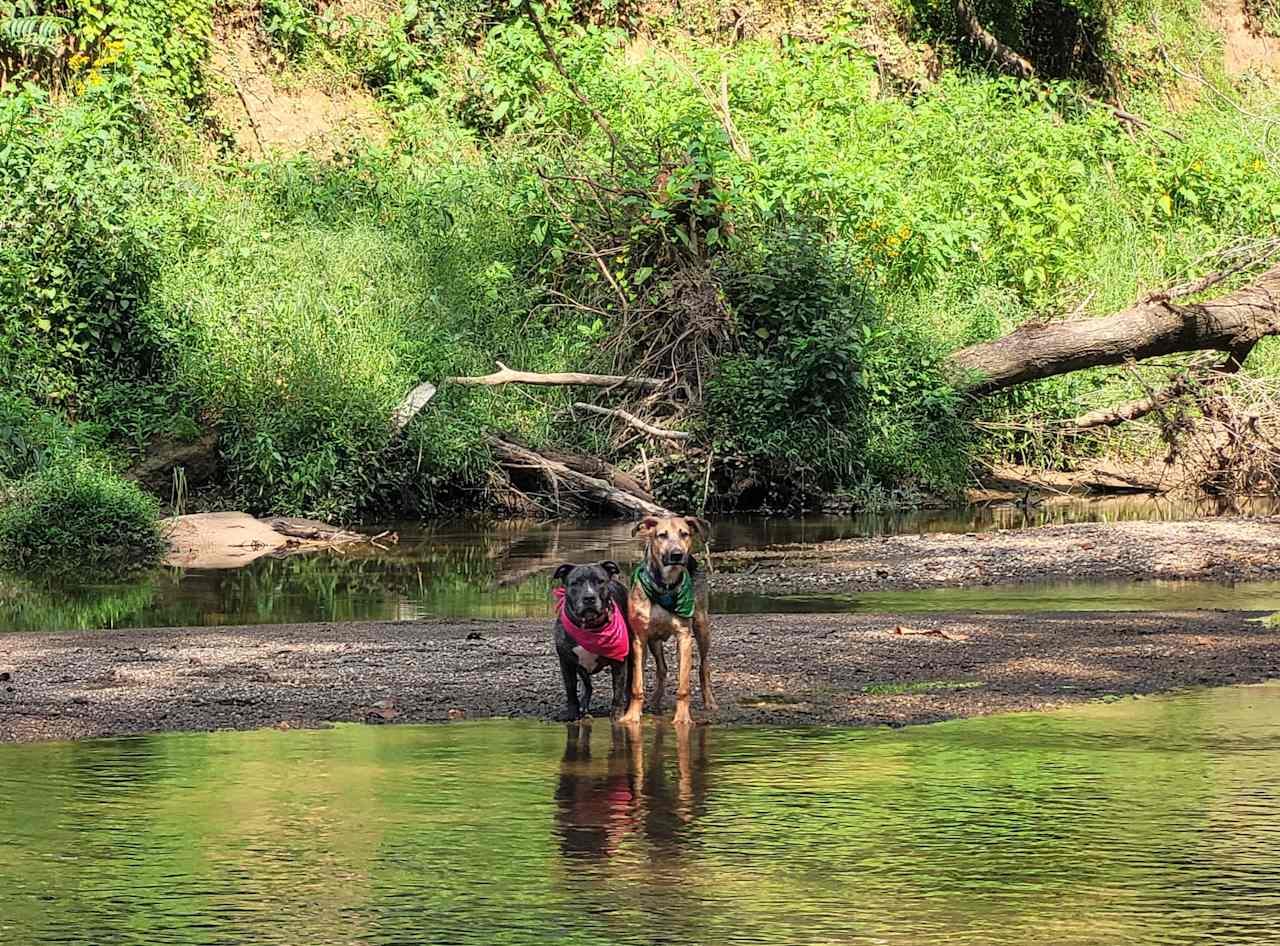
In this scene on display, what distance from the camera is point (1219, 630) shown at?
1115 cm

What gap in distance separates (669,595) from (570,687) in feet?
2.04

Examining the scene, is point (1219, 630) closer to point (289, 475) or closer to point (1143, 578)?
point (1143, 578)

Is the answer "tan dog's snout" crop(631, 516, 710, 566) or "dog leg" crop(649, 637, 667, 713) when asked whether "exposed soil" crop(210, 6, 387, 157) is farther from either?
"tan dog's snout" crop(631, 516, 710, 566)

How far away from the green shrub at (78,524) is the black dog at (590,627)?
8640mm

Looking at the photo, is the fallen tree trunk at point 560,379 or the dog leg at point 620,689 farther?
the fallen tree trunk at point 560,379

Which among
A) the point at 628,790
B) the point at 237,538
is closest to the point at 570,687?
the point at 628,790

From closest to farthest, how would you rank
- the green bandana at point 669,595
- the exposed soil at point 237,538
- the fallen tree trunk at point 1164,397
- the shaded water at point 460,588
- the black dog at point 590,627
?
the black dog at point 590,627, the green bandana at point 669,595, the shaded water at point 460,588, the exposed soil at point 237,538, the fallen tree trunk at point 1164,397

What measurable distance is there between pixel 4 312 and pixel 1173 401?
12660 mm

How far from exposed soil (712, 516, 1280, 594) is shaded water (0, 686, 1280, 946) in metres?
6.31

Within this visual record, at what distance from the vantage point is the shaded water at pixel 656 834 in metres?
5.44

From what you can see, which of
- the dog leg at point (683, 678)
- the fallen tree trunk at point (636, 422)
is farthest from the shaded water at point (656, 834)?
the fallen tree trunk at point (636, 422)

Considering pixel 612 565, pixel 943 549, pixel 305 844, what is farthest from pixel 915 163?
pixel 305 844

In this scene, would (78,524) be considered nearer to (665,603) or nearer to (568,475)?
(568,475)

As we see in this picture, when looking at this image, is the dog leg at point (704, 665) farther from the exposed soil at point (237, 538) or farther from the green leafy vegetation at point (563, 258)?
the green leafy vegetation at point (563, 258)
